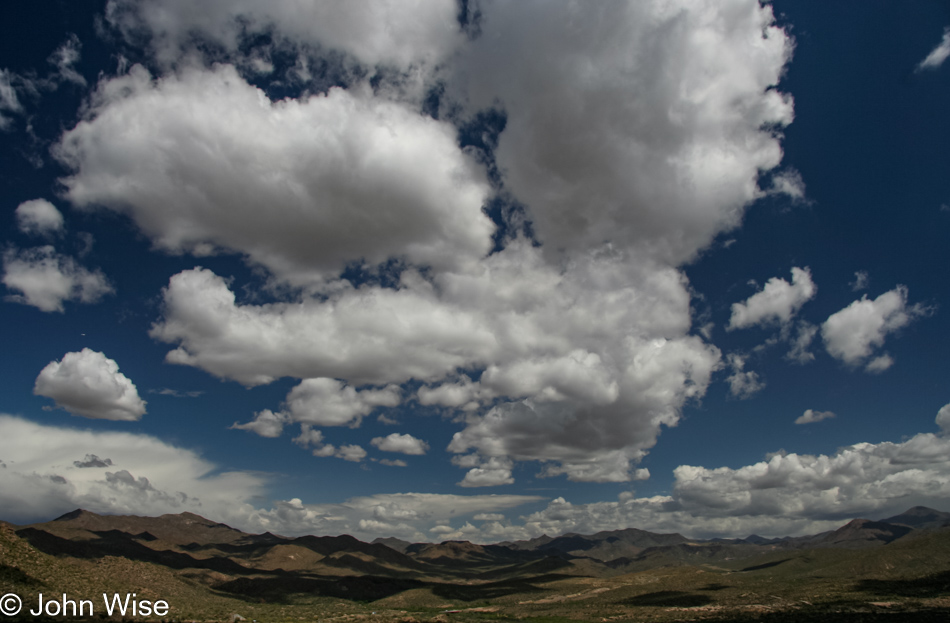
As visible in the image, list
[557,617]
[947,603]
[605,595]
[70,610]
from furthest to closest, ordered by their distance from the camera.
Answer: [605,595] < [557,617] < [947,603] < [70,610]

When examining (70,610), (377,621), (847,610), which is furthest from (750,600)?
(70,610)

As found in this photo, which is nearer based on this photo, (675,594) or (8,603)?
(8,603)

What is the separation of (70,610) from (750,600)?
151936mm

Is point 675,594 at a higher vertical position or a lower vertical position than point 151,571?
lower

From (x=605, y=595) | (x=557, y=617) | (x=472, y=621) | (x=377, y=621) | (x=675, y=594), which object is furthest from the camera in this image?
(x=605, y=595)

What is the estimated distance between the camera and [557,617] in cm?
12838

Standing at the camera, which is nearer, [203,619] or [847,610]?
[203,619]

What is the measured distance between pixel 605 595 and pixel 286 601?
121046 mm

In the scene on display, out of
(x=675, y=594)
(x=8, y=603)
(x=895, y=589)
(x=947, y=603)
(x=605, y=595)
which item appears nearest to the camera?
(x=8, y=603)

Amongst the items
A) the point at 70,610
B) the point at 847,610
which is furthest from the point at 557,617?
the point at 70,610

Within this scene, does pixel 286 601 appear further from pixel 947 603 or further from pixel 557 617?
pixel 947 603

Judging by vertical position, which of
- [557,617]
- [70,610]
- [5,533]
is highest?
[5,533]

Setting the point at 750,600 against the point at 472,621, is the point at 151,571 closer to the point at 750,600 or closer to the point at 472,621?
the point at 472,621

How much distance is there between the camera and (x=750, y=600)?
136625 mm
